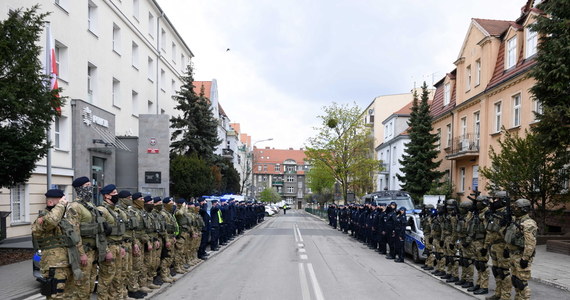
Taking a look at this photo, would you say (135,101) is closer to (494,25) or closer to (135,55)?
(135,55)

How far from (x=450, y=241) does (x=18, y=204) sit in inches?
618

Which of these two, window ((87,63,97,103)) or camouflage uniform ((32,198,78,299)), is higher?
window ((87,63,97,103))

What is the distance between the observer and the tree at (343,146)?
47.2 metres

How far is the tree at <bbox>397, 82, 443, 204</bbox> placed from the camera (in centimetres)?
3241

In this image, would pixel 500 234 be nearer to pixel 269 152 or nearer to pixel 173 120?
pixel 173 120

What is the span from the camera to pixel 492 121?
26984 millimetres

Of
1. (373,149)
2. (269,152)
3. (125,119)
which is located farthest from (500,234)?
(269,152)

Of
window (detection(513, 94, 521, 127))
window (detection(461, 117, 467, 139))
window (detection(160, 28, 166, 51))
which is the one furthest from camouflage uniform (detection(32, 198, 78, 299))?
window (detection(160, 28, 166, 51))

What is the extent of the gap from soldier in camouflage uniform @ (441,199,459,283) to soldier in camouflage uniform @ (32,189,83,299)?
846 cm

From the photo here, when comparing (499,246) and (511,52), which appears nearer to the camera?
(499,246)

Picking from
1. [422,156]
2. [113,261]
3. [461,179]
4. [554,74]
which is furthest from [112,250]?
[461,179]

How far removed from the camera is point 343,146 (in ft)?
156

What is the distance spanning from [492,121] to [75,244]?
84.9ft

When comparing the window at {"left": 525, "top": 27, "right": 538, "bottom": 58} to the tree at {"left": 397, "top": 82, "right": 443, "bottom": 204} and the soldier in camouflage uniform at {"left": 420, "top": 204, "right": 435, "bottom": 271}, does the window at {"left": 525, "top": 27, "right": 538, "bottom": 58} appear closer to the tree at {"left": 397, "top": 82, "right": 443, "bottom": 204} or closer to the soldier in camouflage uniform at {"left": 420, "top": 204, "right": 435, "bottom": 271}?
the tree at {"left": 397, "top": 82, "right": 443, "bottom": 204}
